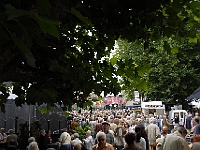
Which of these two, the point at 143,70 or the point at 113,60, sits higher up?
the point at 113,60

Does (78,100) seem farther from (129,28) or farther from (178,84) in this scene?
(178,84)

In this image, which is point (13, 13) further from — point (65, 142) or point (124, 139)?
point (65, 142)

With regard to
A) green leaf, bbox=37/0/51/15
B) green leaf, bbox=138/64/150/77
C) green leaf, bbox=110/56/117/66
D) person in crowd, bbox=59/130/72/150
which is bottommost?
person in crowd, bbox=59/130/72/150

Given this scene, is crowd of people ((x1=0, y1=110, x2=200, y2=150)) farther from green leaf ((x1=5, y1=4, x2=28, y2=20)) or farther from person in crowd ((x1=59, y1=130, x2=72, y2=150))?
green leaf ((x1=5, y1=4, x2=28, y2=20))

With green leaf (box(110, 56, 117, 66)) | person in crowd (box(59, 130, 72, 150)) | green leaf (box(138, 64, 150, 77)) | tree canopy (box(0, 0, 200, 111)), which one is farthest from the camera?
person in crowd (box(59, 130, 72, 150))

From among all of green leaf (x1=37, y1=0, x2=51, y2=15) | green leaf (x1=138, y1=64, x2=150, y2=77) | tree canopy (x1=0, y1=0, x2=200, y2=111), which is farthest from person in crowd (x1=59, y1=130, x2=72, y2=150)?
green leaf (x1=37, y1=0, x2=51, y2=15)

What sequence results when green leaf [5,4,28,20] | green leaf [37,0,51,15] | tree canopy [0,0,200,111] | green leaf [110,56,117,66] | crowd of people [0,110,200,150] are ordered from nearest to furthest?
1. green leaf [5,4,28,20]
2. green leaf [37,0,51,15]
3. tree canopy [0,0,200,111]
4. green leaf [110,56,117,66]
5. crowd of people [0,110,200,150]

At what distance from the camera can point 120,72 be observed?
407 centimetres

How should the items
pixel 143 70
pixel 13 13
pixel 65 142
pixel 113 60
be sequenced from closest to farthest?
pixel 13 13, pixel 143 70, pixel 113 60, pixel 65 142

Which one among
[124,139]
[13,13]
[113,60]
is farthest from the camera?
→ [124,139]

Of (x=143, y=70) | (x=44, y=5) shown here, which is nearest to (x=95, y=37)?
(x=143, y=70)

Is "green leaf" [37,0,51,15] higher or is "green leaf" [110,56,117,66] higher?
"green leaf" [110,56,117,66]

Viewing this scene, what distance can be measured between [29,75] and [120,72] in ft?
3.65

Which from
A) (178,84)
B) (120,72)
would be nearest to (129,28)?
(120,72)
